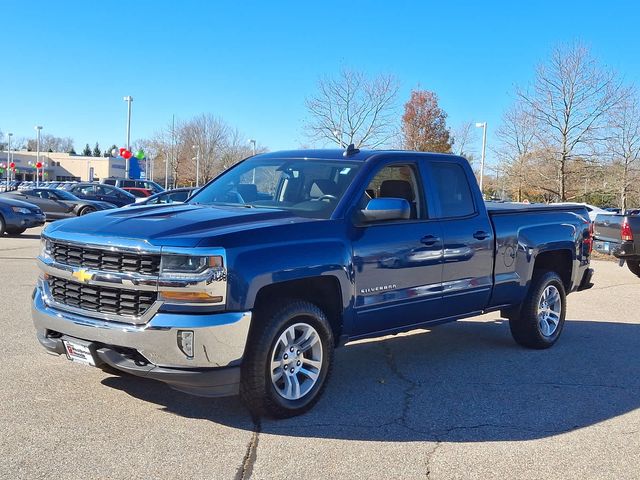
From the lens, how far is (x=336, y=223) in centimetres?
504

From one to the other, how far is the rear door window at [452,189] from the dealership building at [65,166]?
107 meters

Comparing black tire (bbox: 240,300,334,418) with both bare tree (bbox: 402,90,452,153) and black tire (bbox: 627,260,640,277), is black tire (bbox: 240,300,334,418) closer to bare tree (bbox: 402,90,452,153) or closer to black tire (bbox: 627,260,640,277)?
black tire (bbox: 627,260,640,277)

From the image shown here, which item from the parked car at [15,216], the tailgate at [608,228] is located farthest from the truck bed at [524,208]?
the parked car at [15,216]

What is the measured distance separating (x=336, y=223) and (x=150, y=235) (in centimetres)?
143

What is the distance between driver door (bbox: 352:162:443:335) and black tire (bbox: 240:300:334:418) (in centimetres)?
51

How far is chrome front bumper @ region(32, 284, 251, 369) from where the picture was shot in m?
4.15

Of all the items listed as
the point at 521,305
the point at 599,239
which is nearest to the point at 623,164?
the point at 599,239

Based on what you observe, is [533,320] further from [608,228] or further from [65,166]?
[65,166]

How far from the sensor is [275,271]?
4488 mm

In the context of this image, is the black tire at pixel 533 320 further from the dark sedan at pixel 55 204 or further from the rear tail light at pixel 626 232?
the dark sedan at pixel 55 204

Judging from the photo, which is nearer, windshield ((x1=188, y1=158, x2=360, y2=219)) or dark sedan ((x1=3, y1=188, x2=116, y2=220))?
windshield ((x1=188, y1=158, x2=360, y2=219))

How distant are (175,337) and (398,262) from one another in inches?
80.2

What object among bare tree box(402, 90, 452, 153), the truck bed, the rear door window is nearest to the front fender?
the rear door window

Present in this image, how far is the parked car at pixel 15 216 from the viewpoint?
1844cm
